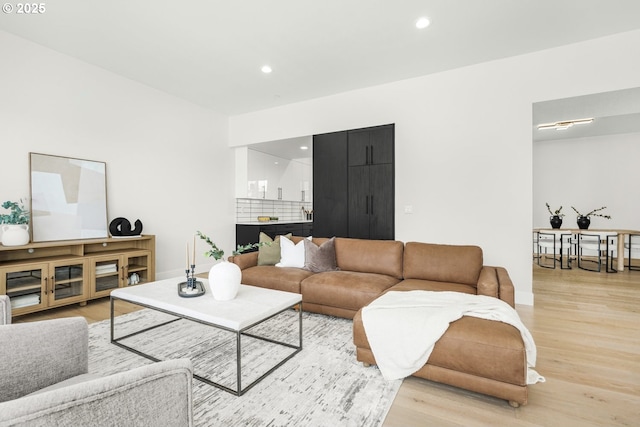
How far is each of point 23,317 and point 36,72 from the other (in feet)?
8.95

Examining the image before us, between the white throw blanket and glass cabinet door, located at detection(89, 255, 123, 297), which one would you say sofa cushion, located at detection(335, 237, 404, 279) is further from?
glass cabinet door, located at detection(89, 255, 123, 297)

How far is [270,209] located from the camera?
711 centimetres

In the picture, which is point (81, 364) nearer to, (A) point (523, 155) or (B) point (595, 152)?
(A) point (523, 155)

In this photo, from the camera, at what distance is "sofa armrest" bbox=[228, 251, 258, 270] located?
3.54 metres

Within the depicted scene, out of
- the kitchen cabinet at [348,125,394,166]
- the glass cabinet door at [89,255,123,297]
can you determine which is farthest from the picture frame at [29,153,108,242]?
the kitchen cabinet at [348,125,394,166]

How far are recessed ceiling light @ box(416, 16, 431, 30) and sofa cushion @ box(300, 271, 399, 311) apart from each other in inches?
102

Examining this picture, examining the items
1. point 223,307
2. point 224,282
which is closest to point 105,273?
point 224,282

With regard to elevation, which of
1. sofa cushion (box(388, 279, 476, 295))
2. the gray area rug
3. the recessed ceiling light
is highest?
the recessed ceiling light

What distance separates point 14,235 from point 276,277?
2.69m

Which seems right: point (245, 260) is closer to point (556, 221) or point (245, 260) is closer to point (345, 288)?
point (345, 288)

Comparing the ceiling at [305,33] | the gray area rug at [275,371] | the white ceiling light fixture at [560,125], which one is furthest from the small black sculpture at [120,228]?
the white ceiling light fixture at [560,125]

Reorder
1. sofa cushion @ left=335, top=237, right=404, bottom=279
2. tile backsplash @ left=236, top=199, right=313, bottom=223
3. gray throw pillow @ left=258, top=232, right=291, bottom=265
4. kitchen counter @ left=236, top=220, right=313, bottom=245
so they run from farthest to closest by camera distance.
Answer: tile backsplash @ left=236, top=199, right=313, bottom=223
kitchen counter @ left=236, top=220, right=313, bottom=245
gray throw pillow @ left=258, top=232, right=291, bottom=265
sofa cushion @ left=335, top=237, right=404, bottom=279

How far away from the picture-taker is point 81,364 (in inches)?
47.4

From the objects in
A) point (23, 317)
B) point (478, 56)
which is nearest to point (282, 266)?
point (23, 317)
